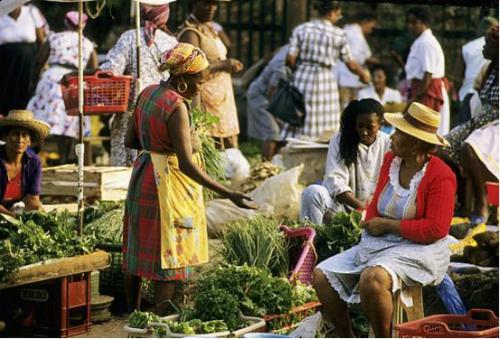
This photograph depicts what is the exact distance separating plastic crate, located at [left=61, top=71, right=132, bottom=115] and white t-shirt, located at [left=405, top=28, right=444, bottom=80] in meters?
4.41

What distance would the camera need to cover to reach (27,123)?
904 cm

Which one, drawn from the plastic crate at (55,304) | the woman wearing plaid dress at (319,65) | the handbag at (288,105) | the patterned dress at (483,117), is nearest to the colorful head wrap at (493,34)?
the patterned dress at (483,117)

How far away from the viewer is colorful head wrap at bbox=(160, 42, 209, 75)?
7.71m

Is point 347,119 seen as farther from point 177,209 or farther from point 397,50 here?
point 397,50

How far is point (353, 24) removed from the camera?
1736 cm

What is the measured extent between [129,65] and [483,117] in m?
3.15

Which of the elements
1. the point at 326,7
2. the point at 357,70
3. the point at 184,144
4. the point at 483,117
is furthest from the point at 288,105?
the point at 184,144

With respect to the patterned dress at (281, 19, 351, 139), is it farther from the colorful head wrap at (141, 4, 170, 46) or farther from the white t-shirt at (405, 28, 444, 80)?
the colorful head wrap at (141, 4, 170, 46)

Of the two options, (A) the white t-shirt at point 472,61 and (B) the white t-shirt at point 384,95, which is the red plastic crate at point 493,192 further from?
(B) the white t-shirt at point 384,95

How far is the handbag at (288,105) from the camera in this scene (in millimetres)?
14780

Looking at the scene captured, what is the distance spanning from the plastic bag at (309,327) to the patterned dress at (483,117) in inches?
174

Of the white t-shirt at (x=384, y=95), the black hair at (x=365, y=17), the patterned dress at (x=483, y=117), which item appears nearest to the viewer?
the patterned dress at (x=483, y=117)

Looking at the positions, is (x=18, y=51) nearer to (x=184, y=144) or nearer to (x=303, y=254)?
(x=303, y=254)

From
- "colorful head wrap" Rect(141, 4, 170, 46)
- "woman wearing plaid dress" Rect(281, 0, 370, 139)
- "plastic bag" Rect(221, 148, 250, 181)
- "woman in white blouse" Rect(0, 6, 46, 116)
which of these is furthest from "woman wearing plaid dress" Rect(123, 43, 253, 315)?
"woman in white blouse" Rect(0, 6, 46, 116)
